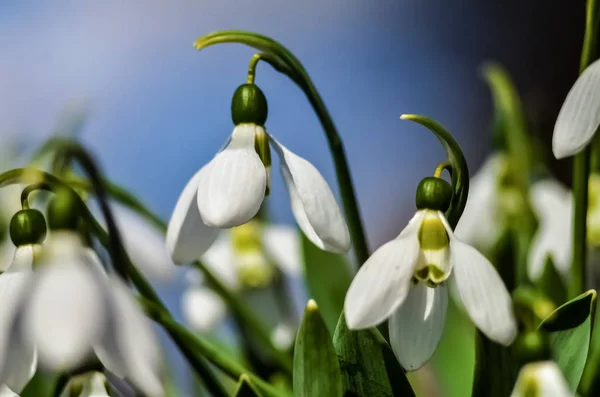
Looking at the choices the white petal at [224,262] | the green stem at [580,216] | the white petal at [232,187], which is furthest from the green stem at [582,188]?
the white petal at [224,262]

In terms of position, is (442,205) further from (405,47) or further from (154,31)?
(405,47)

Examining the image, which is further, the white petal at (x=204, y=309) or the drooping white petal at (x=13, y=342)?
the white petal at (x=204, y=309)

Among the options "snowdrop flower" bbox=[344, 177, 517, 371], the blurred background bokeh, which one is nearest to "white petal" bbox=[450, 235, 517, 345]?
"snowdrop flower" bbox=[344, 177, 517, 371]

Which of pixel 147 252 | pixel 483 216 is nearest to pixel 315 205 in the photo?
pixel 147 252

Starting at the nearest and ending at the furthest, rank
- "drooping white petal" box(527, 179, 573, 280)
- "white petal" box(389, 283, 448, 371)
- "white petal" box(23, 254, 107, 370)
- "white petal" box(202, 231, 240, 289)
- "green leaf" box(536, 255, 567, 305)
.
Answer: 1. "white petal" box(23, 254, 107, 370)
2. "white petal" box(389, 283, 448, 371)
3. "green leaf" box(536, 255, 567, 305)
4. "drooping white petal" box(527, 179, 573, 280)
5. "white petal" box(202, 231, 240, 289)

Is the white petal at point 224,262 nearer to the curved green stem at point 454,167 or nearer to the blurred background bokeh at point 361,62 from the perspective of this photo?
the curved green stem at point 454,167

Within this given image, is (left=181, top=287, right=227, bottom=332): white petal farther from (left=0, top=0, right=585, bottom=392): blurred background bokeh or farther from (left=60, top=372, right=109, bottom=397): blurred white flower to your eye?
(left=0, top=0, right=585, bottom=392): blurred background bokeh

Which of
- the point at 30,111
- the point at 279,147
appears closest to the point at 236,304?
the point at 279,147
